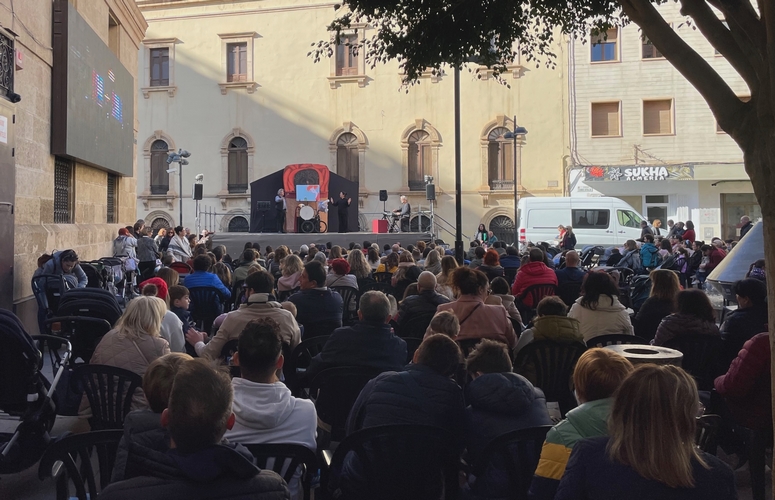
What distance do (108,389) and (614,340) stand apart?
339 centimetres

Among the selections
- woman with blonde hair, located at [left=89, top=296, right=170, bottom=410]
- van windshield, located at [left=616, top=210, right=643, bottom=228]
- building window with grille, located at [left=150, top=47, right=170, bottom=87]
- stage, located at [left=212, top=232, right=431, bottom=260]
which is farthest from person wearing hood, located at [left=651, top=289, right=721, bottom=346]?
building window with grille, located at [left=150, top=47, right=170, bottom=87]

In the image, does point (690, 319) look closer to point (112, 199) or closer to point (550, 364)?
point (550, 364)

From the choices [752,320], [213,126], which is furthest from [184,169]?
[752,320]

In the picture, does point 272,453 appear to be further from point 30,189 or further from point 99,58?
point 99,58

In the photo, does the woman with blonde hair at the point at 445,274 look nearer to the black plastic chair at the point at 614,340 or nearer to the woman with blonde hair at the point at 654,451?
the black plastic chair at the point at 614,340

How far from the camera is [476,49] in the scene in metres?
7.55

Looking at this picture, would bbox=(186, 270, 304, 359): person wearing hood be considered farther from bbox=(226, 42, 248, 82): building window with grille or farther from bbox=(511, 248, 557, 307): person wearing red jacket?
bbox=(226, 42, 248, 82): building window with grille

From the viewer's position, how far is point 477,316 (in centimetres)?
549

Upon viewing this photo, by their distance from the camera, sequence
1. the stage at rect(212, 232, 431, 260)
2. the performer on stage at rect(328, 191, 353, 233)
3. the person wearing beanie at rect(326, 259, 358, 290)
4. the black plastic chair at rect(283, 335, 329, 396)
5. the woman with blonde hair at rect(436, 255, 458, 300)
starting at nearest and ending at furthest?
the black plastic chair at rect(283, 335, 329, 396)
the woman with blonde hair at rect(436, 255, 458, 300)
the person wearing beanie at rect(326, 259, 358, 290)
the stage at rect(212, 232, 431, 260)
the performer on stage at rect(328, 191, 353, 233)

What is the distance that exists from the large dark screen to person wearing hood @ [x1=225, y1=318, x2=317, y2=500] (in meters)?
8.41

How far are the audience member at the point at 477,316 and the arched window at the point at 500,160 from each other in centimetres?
2423

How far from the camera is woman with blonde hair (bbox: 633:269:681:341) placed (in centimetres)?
612

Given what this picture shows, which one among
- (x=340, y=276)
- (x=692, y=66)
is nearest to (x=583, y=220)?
(x=340, y=276)

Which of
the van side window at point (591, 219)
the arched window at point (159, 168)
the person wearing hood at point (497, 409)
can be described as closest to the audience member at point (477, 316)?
the person wearing hood at point (497, 409)
